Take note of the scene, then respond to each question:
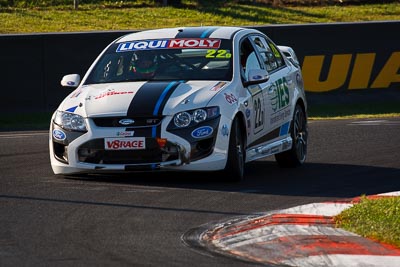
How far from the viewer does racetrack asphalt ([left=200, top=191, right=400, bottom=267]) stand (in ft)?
23.6

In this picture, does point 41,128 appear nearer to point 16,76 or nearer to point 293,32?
point 16,76

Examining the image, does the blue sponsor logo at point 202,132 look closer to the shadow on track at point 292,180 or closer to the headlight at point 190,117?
the headlight at point 190,117

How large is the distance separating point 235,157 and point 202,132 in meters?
0.43

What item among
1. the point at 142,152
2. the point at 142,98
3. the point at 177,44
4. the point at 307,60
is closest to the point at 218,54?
the point at 177,44

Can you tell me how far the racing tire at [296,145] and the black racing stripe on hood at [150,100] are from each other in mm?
1932

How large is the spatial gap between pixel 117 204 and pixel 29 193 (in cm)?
107

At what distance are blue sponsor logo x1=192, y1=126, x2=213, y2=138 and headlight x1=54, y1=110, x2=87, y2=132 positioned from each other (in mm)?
1010

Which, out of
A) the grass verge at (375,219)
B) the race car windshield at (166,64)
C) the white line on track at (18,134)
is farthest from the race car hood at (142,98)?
the white line on track at (18,134)

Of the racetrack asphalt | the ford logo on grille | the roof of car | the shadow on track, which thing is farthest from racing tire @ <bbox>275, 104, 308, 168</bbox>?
the racetrack asphalt

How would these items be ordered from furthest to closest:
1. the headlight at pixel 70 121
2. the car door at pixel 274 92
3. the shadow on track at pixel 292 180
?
the car door at pixel 274 92, the headlight at pixel 70 121, the shadow on track at pixel 292 180

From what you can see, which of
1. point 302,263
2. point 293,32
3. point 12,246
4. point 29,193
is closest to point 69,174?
point 29,193

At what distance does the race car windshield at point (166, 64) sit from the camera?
11.4m

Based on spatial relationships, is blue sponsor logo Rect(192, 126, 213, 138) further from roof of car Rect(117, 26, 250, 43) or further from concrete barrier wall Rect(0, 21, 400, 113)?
concrete barrier wall Rect(0, 21, 400, 113)

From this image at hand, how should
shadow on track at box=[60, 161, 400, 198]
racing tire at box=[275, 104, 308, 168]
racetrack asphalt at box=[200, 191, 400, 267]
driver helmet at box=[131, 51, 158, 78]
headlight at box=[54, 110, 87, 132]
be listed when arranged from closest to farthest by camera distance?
racetrack asphalt at box=[200, 191, 400, 267], shadow on track at box=[60, 161, 400, 198], headlight at box=[54, 110, 87, 132], driver helmet at box=[131, 51, 158, 78], racing tire at box=[275, 104, 308, 168]
